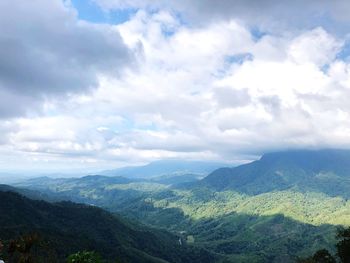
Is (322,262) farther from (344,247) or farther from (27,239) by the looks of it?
(27,239)

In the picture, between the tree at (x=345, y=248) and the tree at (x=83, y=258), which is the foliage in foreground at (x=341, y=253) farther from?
the tree at (x=83, y=258)

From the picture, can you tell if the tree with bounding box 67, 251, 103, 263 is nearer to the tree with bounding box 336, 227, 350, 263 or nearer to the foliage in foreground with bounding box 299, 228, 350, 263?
the foliage in foreground with bounding box 299, 228, 350, 263

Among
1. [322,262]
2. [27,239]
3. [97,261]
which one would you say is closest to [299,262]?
[322,262]

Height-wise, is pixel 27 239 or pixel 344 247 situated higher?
pixel 27 239

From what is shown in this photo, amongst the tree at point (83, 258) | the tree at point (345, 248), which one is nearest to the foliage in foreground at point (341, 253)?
the tree at point (345, 248)

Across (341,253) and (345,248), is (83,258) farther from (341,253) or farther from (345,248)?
(341,253)

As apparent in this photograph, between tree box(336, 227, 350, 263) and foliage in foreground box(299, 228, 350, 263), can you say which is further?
tree box(336, 227, 350, 263)

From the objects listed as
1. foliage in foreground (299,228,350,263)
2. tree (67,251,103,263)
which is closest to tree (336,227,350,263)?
foliage in foreground (299,228,350,263)

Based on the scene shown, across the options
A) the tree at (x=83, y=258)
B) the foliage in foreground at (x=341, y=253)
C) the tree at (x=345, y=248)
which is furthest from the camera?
the tree at (x=345, y=248)

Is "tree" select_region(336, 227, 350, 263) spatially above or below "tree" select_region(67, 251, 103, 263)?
below

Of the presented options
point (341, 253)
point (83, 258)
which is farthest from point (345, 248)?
point (83, 258)

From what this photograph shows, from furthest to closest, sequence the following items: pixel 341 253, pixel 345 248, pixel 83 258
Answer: pixel 341 253 → pixel 345 248 → pixel 83 258
